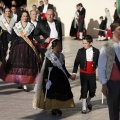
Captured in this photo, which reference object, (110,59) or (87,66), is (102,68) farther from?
(87,66)

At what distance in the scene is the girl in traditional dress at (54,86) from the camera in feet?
25.4

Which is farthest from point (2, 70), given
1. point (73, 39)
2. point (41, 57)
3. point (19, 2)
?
point (19, 2)

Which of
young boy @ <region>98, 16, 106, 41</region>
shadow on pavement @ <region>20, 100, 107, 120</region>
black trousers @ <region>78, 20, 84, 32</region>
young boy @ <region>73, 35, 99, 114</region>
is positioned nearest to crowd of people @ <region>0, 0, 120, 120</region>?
young boy @ <region>73, 35, 99, 114</region>

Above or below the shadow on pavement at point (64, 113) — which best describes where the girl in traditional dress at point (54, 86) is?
above

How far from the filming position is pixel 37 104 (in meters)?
7.73

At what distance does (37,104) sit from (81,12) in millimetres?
15326

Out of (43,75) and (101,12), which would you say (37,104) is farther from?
(101,12)

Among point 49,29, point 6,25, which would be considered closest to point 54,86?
point 49,29

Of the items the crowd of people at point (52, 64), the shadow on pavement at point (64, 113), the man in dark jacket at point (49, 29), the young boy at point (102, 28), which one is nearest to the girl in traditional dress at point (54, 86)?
the crowd of people at point (52, 64)

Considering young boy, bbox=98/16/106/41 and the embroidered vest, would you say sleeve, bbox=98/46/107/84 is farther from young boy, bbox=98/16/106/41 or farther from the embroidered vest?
young boy, bbox=98/16/106/41

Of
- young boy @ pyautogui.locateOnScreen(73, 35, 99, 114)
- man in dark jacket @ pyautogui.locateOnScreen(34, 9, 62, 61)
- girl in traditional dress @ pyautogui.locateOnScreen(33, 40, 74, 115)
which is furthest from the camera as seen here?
man in dark jacket @ pyautogui.locateOnScreen(34, 9, 62, 61)

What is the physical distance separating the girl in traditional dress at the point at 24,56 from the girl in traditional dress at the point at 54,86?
2100 millimetres

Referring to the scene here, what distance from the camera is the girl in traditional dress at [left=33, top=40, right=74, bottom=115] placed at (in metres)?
7.74

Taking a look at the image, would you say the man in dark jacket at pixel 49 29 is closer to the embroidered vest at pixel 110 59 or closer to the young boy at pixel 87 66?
the young boy at pixel 87 66
